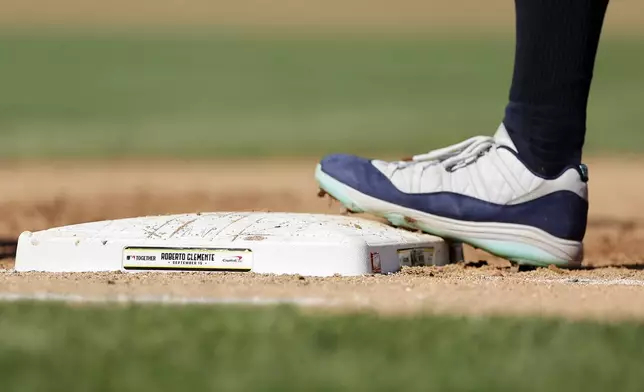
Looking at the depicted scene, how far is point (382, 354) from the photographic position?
5.99 feet

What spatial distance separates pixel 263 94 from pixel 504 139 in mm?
13125

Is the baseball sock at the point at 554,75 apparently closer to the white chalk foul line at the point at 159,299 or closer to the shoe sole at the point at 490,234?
the shoe sole at the point at 490,234

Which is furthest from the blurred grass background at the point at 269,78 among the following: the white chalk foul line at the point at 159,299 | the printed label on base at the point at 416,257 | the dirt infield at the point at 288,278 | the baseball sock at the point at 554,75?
the white chalk foul line at the point at 159,299

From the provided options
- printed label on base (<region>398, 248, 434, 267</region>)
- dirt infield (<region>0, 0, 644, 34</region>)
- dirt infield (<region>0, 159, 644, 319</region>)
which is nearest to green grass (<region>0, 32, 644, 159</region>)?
dirt infield (<region>0, 0, 644, 34</region>)

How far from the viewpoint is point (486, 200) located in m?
3.39

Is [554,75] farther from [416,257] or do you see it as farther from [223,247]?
[223,247]

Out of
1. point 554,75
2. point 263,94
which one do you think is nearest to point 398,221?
point 554,75

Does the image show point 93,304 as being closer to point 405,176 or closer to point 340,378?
point 340,378

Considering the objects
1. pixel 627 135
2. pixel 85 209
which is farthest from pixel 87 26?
pixel 85 209

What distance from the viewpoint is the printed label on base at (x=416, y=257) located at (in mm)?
3234

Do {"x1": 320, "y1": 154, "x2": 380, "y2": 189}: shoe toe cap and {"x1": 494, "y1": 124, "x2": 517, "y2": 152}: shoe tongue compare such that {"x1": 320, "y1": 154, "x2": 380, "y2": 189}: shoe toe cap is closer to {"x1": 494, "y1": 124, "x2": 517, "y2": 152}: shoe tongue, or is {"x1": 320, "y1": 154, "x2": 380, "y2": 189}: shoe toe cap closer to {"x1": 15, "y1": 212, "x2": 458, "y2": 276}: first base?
{"x1": 15, "y1": 212, "x2": 458, "y2": 276}: first base

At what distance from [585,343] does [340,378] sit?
20.0 inches

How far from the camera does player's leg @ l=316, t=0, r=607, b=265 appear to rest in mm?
3285

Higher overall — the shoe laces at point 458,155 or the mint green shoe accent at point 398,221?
the shoe laces at point 458,155
